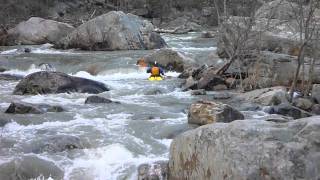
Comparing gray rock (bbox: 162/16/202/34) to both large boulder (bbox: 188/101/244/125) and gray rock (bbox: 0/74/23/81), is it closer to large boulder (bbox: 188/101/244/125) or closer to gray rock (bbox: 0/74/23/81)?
gray rock (bbox: 0/74/23/81)

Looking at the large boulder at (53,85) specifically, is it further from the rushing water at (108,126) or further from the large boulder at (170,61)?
the large boulder at (170,61)

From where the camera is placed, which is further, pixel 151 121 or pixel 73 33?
pixel 73 33

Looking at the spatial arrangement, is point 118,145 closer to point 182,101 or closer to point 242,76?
point 182,101

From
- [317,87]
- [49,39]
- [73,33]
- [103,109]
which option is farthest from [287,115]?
[49,39]

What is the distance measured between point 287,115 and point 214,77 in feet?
13.4

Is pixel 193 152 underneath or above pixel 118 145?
above

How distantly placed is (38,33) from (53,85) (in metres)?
11.4

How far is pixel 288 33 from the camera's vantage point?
18.6 metres

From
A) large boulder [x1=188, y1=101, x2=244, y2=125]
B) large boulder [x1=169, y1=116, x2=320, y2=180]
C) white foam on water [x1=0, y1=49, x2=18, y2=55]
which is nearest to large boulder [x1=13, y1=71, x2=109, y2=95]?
large boulder [x1=188, y1=101, x2=244, y2=125]

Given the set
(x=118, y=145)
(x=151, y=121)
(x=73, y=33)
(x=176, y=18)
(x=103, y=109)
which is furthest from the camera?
(x=176, y=18)

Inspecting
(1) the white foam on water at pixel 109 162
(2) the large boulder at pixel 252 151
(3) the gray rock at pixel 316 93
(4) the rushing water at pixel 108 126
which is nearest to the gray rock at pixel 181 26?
(4) the rushing water at pixel 108 126

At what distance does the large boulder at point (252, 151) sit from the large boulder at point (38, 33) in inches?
757

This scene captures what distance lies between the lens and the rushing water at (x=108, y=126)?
738cm

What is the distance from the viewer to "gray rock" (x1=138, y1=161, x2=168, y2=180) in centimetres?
645
